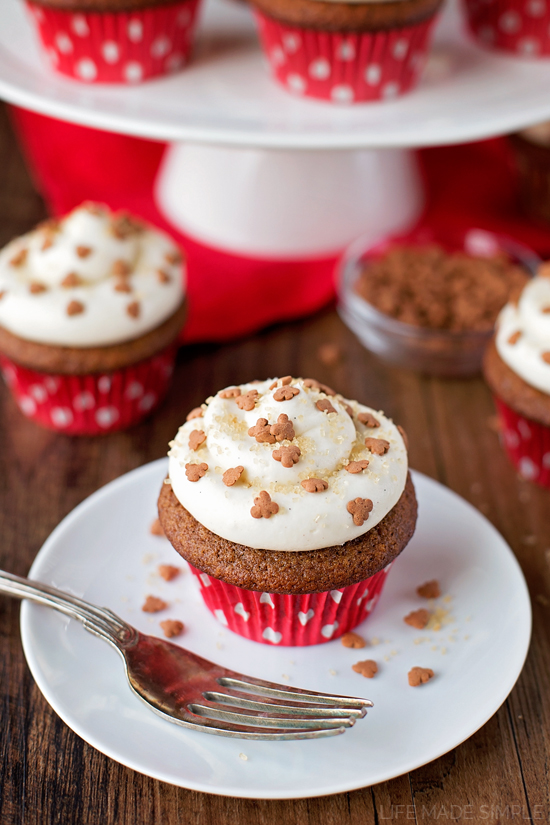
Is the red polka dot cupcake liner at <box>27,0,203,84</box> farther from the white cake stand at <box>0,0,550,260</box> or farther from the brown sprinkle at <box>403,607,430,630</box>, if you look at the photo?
the brown sprinkle at <box>403,607,430,630</box>

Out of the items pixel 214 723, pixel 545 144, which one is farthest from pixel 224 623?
pixel 545 144

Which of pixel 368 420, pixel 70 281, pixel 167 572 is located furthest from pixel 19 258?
pixel 368 420

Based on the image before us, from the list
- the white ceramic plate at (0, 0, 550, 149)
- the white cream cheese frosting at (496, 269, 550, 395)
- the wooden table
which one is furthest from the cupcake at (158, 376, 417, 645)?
the white ceramic plate at (0, 0, 550, 149)

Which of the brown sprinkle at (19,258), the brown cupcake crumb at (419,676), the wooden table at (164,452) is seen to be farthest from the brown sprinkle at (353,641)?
the brown sprinkle at (19,258)

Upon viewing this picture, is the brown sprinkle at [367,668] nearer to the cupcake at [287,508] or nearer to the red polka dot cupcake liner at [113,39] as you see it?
the cupcake at [287,508]

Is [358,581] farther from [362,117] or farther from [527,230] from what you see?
[527,230]
